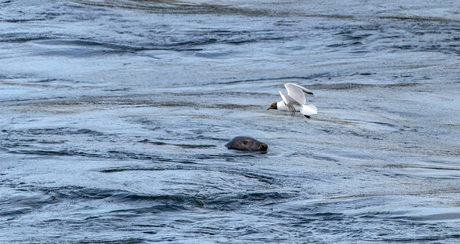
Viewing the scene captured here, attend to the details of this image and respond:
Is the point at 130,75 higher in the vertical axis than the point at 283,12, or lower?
lower

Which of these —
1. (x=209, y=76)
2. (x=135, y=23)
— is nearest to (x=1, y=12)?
(x=135, y=23)

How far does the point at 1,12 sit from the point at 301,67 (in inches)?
325

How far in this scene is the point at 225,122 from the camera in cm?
958

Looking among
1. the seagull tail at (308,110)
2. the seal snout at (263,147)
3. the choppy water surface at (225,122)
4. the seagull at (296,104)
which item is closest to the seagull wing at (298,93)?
the seagull at (296,104)

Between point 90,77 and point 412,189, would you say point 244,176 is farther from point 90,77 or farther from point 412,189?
point 90,77

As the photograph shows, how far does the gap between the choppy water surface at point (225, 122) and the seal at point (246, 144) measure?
0.47 ft

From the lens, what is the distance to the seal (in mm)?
8164

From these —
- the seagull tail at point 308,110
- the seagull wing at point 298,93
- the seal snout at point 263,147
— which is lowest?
the seal snout at point 263,147

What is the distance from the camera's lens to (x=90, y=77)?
520 inches

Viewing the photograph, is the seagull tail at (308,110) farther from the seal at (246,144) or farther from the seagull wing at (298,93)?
the seal at (246,144)

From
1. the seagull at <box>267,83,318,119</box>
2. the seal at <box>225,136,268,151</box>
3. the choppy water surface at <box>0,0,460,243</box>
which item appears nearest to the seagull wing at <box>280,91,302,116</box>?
the seagull at <box>267,83,318,119</box>

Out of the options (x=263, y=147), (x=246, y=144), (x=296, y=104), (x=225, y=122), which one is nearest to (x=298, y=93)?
(x=296, y=104)

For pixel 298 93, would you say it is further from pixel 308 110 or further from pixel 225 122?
pixel 225 122

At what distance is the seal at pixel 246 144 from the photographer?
8.16 m
